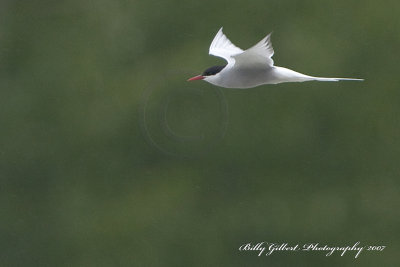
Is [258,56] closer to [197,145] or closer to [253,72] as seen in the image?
[253,72]

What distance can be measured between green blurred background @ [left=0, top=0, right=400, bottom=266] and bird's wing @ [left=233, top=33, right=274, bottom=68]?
3579 millimetres

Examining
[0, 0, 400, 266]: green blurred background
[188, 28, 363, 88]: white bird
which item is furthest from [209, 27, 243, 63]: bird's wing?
[0, 0, 400, 266]: green blurred background

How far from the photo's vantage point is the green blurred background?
6.21 metres

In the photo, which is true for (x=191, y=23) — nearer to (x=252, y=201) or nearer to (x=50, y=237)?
(x=252, y=201)

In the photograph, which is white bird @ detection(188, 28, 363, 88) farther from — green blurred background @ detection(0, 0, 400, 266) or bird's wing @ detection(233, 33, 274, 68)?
green blurred background @ detection(0, 0, 400, 266)

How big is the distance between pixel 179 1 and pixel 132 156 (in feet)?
3.83

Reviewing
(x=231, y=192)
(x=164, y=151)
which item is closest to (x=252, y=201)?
(x=231, y=192)

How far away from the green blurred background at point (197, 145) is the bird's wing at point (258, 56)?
3579 mm

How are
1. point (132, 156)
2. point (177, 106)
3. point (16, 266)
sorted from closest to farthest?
point (177, 106) < point (16, 266) < point (132, 156)

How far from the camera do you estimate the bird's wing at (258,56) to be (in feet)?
7.38

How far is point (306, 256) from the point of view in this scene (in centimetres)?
637

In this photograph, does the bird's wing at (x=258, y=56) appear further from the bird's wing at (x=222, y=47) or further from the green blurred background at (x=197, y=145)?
the green blurred background at (x=197, y=145)

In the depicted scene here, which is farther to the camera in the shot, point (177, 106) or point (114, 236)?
point (114, 236)

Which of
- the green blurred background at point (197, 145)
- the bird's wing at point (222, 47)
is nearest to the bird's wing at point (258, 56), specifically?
the bird's wing at point (222, 47)
